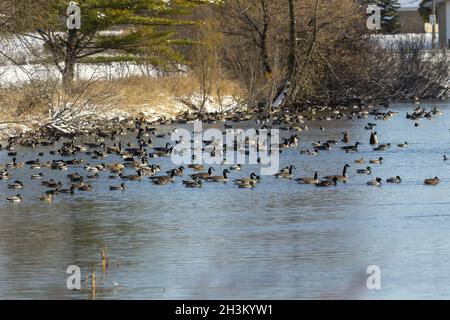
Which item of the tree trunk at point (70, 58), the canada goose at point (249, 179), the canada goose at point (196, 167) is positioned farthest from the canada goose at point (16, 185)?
the tree trunk at point (70, 58)

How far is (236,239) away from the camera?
17453 mm

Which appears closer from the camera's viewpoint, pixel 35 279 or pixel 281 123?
pixel 35 279

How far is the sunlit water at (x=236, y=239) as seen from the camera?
14.2 m

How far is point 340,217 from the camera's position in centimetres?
1944

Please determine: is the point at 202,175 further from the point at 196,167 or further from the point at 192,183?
the point at 196,167

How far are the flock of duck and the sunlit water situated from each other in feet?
0.95

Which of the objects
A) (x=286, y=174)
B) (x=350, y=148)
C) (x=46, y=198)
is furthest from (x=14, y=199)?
(x=350, y=148)

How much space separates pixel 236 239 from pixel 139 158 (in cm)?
1216

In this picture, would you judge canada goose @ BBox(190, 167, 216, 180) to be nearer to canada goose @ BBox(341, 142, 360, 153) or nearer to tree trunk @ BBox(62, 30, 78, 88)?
canada goose @ BBox(341, 142, 360, 153)

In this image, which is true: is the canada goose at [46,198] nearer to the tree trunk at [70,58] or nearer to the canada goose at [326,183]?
the canada goose at [326,183]

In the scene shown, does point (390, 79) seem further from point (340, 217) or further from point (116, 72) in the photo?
point (340, 217)

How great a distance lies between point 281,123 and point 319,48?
31.9 ft

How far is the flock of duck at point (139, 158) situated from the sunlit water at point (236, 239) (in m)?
0.29

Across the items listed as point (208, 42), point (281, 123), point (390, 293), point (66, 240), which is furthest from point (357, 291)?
point (208, 42)
